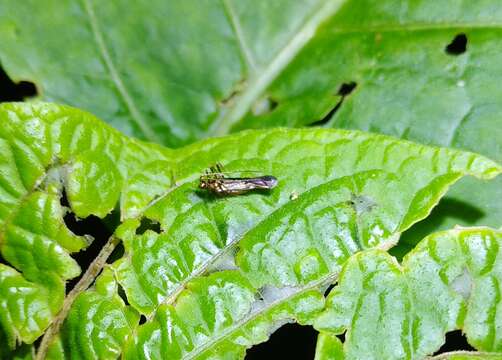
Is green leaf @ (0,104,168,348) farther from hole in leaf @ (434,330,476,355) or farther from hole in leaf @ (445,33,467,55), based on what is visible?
hole in leaf @ (445,33,467,55)

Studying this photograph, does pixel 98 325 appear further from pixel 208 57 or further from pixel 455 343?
pixel 208 57

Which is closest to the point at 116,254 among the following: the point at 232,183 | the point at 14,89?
the point at 232,183

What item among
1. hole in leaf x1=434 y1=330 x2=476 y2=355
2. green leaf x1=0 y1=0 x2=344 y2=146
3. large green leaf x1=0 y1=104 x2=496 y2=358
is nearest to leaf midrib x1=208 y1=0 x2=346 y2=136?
green leaf x1=0 y1=0 x2=344 y2=146

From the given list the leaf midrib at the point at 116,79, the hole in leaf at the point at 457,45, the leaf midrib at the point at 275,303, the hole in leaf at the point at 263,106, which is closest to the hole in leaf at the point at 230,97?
the hole in leaf at the point at 263,106

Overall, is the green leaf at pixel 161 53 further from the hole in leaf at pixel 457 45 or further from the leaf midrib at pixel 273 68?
the hole in leaf at pixel 457 45

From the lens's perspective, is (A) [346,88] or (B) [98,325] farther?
(A) [346,88]
